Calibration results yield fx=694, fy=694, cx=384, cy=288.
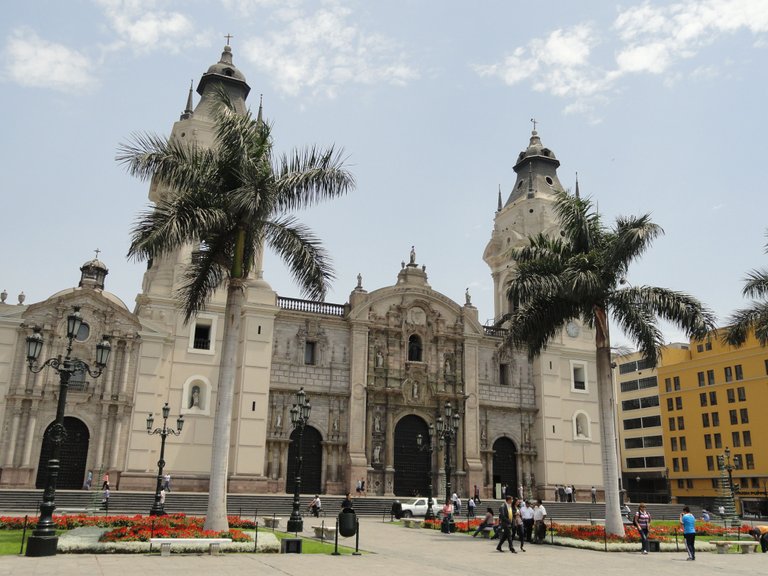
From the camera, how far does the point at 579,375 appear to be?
47469mm

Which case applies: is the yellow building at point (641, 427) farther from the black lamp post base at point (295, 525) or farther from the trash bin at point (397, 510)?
the black lamp post base at point (295, 525)

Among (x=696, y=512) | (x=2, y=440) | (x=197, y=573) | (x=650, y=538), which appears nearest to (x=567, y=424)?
(x=696, y=512)

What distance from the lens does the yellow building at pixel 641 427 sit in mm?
66938

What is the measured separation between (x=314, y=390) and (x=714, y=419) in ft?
127

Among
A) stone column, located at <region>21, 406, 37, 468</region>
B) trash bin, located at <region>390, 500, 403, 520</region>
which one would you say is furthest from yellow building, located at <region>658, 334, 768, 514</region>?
stone column, located at <region>21, 406, 37, 468</region>

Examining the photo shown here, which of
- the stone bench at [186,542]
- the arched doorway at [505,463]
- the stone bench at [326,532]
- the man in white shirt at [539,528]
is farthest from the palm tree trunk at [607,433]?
the arched doorway at [505,463]

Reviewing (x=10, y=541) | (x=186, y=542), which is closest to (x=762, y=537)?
(x=186, y=542)

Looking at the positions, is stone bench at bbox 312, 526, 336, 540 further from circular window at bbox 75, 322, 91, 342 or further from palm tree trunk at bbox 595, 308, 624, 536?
circular window at bbox 75, 322, 91, 342

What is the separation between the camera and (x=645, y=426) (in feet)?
227

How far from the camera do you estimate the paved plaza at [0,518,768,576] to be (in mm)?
12766

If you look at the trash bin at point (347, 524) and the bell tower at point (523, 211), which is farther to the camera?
the bell tower at point (523, 211)

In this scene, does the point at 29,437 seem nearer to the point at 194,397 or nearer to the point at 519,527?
the point at 194,397

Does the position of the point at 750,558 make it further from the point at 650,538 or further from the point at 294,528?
the point at 294,528

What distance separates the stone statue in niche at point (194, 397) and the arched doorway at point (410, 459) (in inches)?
464
